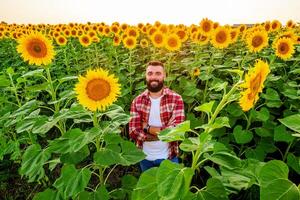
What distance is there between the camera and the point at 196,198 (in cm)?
197

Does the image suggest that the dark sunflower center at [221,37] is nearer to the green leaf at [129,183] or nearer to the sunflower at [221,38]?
the sunflower at [221,38]

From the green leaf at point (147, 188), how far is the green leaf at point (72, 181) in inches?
19.7

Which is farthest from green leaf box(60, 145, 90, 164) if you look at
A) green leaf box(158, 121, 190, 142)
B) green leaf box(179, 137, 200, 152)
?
green leaf box(179, 137, 200, 152)

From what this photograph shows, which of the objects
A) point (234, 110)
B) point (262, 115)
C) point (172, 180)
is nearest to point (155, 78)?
point (234, 110)

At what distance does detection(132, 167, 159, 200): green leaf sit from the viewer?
1.97 m

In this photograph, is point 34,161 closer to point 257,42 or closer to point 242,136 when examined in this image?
point 242,136

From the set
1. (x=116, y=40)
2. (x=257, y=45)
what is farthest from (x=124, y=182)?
(x=116, y=40)

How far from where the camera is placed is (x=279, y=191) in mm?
1512

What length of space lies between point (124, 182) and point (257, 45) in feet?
11.0

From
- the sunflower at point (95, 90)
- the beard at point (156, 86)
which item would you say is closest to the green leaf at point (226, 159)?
the sunflower at point (95, 90)

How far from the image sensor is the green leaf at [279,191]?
1.50m

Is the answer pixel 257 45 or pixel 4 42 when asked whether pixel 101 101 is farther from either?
pixel 4 42

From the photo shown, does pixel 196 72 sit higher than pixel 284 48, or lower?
lower

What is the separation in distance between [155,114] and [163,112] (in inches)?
4.3
